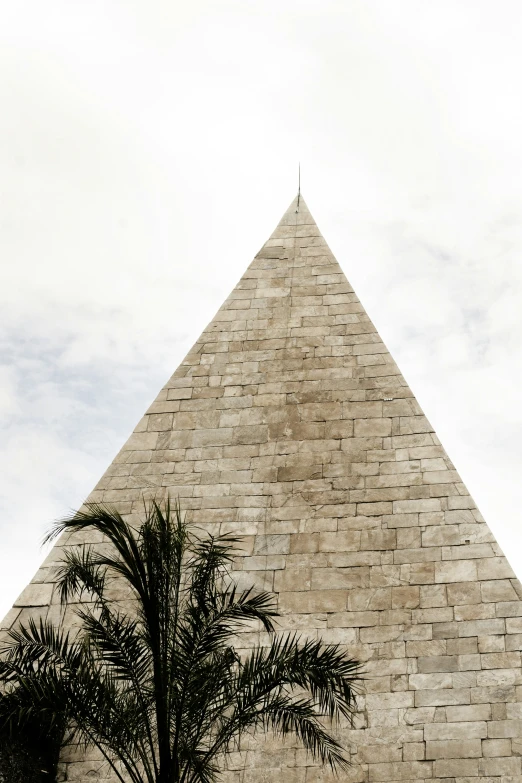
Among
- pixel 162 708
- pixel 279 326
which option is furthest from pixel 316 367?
pixel 162 708

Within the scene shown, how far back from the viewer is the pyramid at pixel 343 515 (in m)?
10.5

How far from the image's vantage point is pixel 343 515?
1201 centimetres

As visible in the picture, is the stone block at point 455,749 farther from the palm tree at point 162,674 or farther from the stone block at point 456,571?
the stone block at point 456,571

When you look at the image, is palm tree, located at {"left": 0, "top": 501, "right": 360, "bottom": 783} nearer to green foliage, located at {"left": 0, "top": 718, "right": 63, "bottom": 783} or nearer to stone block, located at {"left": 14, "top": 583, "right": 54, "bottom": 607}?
green foliage, located at {"left": 0, "top": 718, "right": 63, "bottom": 783}

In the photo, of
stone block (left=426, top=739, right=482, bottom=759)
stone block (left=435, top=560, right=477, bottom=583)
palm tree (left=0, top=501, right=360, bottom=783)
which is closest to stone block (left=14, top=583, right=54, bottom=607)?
palm tree (left=0, top=501, right=360, bottom=783)

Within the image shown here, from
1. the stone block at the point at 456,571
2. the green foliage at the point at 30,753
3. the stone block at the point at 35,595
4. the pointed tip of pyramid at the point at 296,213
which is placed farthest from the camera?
the pointed tip of pyramid at the point at 296,213

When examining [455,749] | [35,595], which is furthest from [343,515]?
[35,595]

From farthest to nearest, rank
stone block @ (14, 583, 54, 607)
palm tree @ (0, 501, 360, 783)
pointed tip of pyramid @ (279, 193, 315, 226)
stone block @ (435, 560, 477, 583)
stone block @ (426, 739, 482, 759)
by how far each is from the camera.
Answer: pointed tip of pyramid @ (279, 193, 315, 226)
stone block @ (14, 583, 54, 607)
stone block @ (435, 560, 477, 583)
stone block @ (426, 739, 482, 759)
palm tree @ (0, 501, 360, 783)

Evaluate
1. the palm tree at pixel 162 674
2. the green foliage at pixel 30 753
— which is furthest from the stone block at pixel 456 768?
the green foliage at pixel 30 753

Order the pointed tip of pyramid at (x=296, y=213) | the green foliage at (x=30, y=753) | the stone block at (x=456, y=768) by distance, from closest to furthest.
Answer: the green foliage at (x=30, y=753)
the stone block at (x=456, y=768)
the pointed tip of pyramid at (x=296, y=213)

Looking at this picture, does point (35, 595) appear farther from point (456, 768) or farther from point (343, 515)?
point (456, 768)

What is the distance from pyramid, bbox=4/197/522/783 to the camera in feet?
34.6

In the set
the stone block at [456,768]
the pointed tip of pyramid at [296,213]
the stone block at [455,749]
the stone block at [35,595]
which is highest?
the pointed tip of pyramid at [296,213]

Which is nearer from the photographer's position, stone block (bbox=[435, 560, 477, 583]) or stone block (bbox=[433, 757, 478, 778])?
stone block (bbox=[433, 757, 478, 778])
